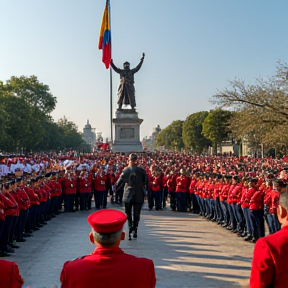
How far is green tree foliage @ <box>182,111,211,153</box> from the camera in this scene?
95500 mm

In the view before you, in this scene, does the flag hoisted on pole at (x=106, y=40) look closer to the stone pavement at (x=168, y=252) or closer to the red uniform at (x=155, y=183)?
the red uniform at (x=155, y=183)

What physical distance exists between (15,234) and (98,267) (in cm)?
946

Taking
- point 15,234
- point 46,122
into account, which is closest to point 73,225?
point 15,234

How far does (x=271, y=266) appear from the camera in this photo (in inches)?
130

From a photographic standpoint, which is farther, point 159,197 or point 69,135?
point 69,135

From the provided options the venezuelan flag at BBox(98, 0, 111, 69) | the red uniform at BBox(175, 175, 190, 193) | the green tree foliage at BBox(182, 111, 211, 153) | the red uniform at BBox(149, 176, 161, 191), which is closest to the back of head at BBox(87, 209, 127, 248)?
the red uniform at BBox(175, 175, 190, 193)

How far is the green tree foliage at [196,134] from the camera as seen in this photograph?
95500 mm

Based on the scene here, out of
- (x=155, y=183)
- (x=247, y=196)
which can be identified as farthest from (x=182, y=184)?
(x=247, y=196)

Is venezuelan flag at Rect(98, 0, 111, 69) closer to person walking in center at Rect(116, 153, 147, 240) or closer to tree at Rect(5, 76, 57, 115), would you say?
person walking in center at Rect(116, 153, 147, 240)

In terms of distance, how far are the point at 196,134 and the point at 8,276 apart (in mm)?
94406

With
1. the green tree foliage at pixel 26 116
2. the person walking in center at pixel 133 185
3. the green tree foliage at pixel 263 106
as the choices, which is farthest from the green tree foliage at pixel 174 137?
the person walking in center at pixel 133 185

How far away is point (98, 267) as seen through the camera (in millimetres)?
3074

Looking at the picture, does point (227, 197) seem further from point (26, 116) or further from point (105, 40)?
point (26, 116)

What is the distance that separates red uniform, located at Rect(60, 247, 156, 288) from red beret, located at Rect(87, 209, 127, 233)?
0.14 metres
